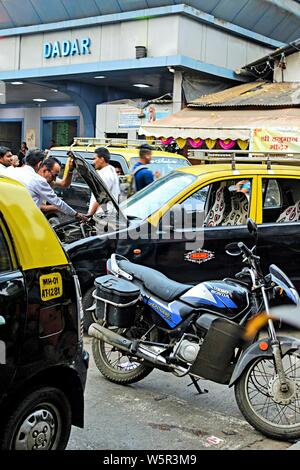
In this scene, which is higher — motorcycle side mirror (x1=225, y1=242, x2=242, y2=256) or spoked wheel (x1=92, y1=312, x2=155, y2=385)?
motorcycle side mirror (x1=225, y1=242, x2=242, y2=256)

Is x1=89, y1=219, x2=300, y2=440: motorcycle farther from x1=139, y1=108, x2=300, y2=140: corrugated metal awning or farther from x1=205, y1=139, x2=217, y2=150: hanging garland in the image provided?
x1=205, y1=139, x2=217, y2=150: hanging garland

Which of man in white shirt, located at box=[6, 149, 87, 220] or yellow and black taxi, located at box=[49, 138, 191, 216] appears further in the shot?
yellow and black taxi, located at box=[49, 138, 191, 216]

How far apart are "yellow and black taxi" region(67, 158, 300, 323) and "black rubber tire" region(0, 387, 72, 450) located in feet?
9.14

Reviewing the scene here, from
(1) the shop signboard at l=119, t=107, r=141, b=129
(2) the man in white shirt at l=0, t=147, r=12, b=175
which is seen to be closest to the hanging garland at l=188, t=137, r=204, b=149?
(1) the shop signboard at l=119, t=107, r=141, b=129

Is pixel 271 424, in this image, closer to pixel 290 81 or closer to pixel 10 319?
pixel 10 319

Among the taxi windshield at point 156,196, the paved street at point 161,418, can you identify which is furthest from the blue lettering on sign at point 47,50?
the paved street at point 161,418

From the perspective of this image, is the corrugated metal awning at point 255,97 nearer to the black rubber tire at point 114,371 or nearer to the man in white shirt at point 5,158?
the man in white shirt at point 5,158

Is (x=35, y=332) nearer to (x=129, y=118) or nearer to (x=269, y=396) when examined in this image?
(x=269, y=396)

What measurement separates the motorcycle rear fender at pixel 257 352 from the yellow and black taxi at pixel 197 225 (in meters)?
2.40

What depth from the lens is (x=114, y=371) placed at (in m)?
4.97

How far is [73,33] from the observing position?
53.6 ft

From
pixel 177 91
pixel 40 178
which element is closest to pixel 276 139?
pixel 177 91

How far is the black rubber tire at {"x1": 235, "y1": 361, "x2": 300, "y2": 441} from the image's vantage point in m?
3.91

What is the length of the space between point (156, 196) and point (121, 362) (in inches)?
88.8
